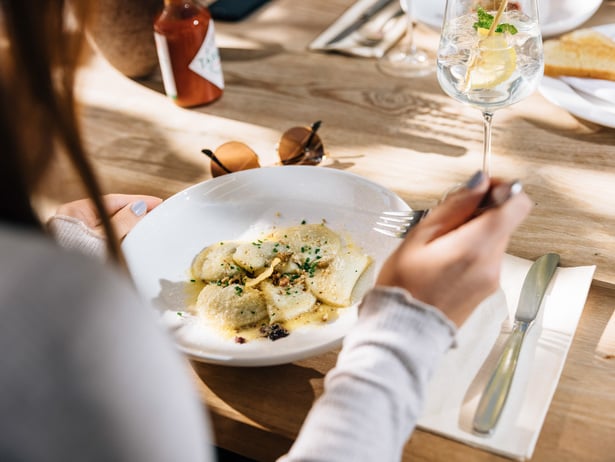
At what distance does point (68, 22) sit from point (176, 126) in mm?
751

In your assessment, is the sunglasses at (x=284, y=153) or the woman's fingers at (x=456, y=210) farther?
the sunglasses at (x=284, y=153)

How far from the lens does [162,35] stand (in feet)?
4.15

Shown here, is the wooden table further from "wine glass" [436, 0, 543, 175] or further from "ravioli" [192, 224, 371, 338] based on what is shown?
"wine glass" [436, 0, 543, 175]

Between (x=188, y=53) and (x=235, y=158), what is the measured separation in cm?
29

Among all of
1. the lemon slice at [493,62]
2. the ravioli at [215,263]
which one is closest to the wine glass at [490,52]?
the lemon slice at [493,62]

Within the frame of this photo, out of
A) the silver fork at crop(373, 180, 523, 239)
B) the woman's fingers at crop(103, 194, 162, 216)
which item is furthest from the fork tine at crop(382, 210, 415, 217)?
the woman's fingers at crop(103, 194, 162, 216)

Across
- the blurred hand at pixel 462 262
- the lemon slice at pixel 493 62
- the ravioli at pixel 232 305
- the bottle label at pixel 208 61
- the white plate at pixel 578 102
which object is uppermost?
the lemon slice at pixel 493 62

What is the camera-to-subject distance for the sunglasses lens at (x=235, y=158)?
3.65 feet

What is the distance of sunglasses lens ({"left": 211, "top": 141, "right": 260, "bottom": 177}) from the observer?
1.11 metres

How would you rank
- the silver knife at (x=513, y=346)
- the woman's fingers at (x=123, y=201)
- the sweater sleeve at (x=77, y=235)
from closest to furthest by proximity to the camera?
the silver knife at (x=513, y=346) < the sweater sleeve at (x=77, y=235) < the woman's fingers at (x=123, y=201)

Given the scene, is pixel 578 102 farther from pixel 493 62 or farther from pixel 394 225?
pixel 394 225

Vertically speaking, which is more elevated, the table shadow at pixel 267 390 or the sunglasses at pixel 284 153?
the sunglasses at pixel 284 153

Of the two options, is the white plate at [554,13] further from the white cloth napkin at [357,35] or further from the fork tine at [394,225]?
the fork tine at [394,225]

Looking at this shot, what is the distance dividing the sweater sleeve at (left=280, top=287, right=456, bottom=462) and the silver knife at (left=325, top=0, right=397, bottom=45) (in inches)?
38.7
